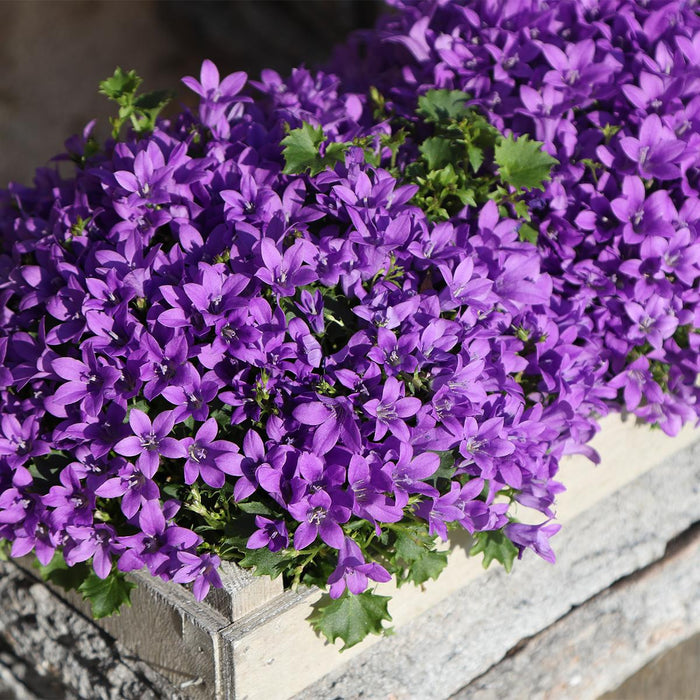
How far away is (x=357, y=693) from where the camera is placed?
A: 2074mm

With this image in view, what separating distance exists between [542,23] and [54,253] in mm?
1365

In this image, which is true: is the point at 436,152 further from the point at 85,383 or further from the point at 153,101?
the point at 85,383

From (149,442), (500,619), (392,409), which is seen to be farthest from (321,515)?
(500,619)

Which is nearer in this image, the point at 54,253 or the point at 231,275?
the point at 231,275

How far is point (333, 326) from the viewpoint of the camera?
184 cm

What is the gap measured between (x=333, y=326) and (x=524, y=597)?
986 millimetres

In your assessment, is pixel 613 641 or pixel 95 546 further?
pixel 613 641

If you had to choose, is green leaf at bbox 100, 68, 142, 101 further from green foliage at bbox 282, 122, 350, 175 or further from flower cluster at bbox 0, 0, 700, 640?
green foliage at bbox 282, 122, 350, 175

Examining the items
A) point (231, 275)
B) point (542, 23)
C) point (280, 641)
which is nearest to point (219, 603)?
point (280, 641)

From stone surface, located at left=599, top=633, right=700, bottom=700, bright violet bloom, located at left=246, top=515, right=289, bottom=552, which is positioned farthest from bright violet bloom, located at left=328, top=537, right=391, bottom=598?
stone surface, located at left=599, top=633, right=700, bottom=700

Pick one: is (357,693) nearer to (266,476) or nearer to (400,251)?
(266,476)

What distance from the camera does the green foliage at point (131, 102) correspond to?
6.97 feet

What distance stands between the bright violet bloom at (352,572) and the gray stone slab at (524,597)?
452mm

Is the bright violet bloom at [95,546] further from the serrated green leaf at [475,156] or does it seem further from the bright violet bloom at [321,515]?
the serrated green leaf at [475,156]
